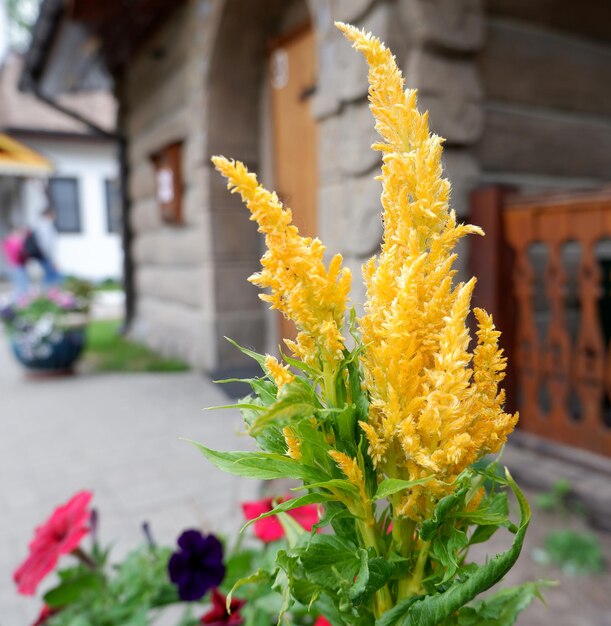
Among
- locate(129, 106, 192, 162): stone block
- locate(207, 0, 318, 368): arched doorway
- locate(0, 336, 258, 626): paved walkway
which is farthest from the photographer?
locate(129, 106, 192, 162): stone block

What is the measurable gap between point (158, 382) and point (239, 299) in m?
1.05

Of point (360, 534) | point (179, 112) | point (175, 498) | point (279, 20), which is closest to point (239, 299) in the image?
point (179, 112)

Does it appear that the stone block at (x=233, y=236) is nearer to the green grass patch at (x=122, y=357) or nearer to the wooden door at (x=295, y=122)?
the wooden door at (x=295, y=122)

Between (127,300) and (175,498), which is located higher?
(127,300)

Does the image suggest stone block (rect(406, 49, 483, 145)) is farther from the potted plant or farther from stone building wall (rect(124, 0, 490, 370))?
the potted plant

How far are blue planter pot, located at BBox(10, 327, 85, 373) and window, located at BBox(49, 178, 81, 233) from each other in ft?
44.5

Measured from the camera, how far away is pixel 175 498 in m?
2.93

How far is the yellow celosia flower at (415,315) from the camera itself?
52 cm

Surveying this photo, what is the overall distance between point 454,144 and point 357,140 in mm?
484

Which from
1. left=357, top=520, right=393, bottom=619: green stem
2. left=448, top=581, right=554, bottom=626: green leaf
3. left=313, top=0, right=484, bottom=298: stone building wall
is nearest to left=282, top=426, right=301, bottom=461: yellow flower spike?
left=357, top=520, right=393, bottom=619: green stem

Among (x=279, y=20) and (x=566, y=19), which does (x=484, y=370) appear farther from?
(x=279, y=20)

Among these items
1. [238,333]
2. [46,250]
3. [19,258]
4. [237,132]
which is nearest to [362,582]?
[238,333]

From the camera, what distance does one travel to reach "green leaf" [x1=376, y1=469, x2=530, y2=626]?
544 millimetres

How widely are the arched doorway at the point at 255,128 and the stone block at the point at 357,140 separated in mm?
1476
